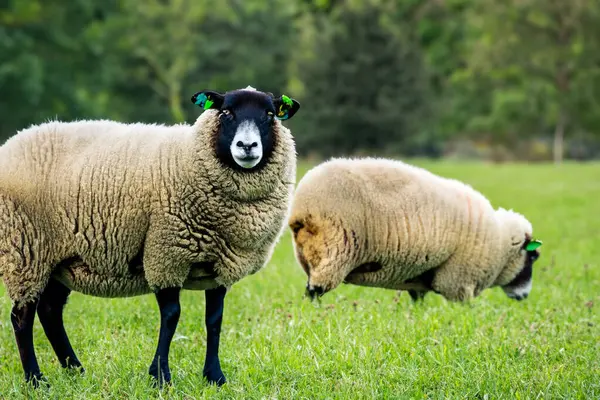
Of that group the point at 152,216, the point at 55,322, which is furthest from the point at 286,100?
the point at 55,322

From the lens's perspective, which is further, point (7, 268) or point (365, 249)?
point (365, 249)

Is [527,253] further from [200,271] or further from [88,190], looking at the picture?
[88,190]

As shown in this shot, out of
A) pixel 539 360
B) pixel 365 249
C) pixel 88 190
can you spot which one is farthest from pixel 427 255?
pixel 88 190

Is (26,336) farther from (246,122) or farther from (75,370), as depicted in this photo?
(246,122)

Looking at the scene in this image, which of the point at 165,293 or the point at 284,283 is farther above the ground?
the point at 165,293

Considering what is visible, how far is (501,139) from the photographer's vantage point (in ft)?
176

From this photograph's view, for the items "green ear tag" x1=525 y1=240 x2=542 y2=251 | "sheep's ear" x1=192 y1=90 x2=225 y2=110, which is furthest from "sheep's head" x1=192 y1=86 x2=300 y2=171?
"green ear tag" x1=525 y1=240 x2=542 y2=251

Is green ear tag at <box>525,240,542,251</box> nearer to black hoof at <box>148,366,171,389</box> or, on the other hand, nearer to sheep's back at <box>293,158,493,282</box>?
sheep's back at <box>293,158,493,282</box>

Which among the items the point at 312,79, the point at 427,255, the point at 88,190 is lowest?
the point at 427,255

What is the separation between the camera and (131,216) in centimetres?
463

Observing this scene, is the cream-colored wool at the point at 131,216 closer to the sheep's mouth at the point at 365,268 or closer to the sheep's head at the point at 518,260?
the sheep's mouth at the point at 365,268

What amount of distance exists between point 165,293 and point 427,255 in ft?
9.38

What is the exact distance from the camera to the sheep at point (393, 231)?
6.43 m

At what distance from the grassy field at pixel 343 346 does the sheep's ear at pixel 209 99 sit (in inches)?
65.2
